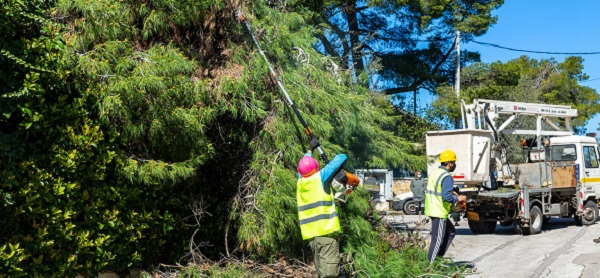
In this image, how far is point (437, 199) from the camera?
8.45 m

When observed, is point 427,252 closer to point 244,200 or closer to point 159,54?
point 244,200

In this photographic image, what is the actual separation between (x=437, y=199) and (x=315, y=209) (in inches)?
92.5

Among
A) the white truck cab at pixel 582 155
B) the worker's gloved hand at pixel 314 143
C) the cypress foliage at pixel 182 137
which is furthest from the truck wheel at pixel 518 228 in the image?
the worker's gloved hand at pixel 314 143

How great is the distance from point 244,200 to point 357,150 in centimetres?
212

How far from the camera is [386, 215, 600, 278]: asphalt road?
9.62 metres

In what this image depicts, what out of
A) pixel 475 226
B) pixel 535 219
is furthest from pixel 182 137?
pixel 535 219

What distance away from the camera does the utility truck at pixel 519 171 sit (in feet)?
48.8

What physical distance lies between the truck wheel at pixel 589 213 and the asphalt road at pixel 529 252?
1.20ft

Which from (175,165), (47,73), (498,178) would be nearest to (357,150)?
(175,165)

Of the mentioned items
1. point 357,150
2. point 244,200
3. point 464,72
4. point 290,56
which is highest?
point 464,72

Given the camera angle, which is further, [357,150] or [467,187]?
→ [467,187]

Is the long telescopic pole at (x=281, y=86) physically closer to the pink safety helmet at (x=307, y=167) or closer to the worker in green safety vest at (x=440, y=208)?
the pink safety helmet at (x=307, y=167)

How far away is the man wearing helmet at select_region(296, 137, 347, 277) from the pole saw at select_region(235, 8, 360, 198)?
10 centimetres

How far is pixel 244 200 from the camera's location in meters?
7.77
